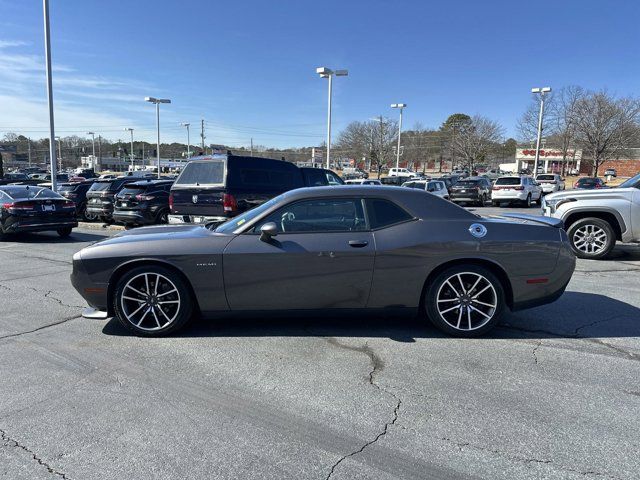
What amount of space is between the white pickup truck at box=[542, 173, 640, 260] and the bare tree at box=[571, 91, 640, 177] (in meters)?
35.4

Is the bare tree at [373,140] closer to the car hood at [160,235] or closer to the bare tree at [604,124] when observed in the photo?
the bare tree at [604,124]

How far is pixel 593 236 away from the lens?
30.2 feet

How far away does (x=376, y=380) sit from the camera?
3643 mm

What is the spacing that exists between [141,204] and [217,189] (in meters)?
4.71

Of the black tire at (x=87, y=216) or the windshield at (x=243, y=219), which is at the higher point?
the windshield at (x=243, y=219)

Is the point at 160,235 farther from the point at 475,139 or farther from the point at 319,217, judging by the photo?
the point at 475,139

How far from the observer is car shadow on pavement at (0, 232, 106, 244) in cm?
1191

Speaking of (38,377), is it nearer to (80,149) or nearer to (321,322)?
(321,322)

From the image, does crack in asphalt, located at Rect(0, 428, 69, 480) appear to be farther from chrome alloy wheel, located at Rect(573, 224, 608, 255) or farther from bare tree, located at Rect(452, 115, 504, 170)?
bare tree, located at Rect(452, 115, 504, 170)

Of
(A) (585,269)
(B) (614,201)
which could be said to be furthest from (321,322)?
(B) (614,201)

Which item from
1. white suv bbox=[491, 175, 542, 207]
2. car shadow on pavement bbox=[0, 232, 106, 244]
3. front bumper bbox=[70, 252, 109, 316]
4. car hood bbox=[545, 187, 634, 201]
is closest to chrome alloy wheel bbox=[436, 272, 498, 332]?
front bumper bbox=[70, 252, 109, 316]

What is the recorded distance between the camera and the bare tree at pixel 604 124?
125 feet

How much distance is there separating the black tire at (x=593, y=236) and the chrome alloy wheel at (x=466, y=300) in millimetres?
5720

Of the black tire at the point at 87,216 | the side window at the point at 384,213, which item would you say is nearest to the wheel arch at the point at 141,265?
the side window at the point at 384,213
